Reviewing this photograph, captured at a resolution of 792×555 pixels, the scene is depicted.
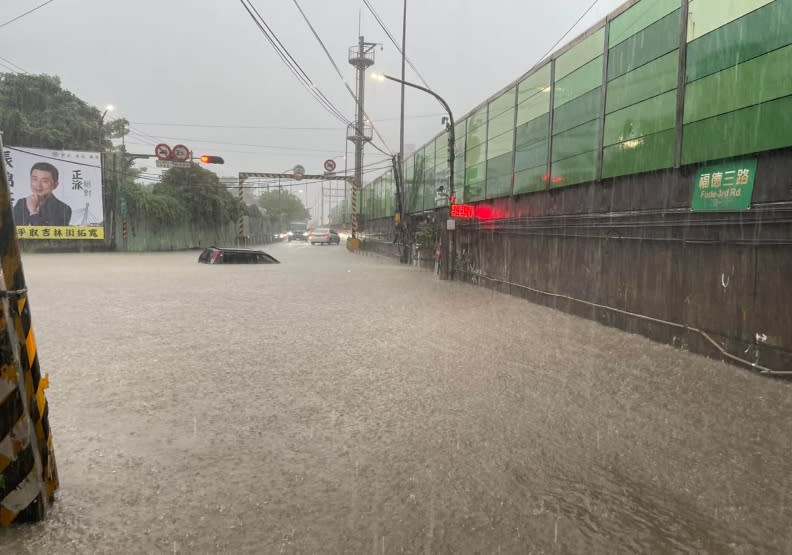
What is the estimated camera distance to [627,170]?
9.02 metres

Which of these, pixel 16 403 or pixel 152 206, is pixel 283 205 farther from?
pixel 16 403

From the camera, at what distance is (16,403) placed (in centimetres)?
278

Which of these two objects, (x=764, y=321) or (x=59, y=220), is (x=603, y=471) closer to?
(x=764, y=321)

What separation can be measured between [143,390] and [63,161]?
3350cm

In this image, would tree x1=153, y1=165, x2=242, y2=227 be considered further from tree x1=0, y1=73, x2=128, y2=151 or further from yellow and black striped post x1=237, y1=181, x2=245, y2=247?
tree x1=0, y1=73, x2=128, y2=151

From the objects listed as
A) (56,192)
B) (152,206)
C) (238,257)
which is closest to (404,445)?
(238,257)

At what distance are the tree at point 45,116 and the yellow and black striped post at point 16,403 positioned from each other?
36.1 meters

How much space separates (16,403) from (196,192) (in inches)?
1724

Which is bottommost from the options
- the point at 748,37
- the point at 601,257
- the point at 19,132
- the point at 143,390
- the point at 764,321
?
the point at 143,390

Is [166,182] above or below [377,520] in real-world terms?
above

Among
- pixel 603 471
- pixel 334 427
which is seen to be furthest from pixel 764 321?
pixel 334 427

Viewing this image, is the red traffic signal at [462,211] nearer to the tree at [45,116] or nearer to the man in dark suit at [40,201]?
the man in dark suit at [40,201]

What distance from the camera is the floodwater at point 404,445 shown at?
283 centimetres

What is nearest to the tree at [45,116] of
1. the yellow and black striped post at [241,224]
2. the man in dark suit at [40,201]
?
the man in dark suit at [40,201]
